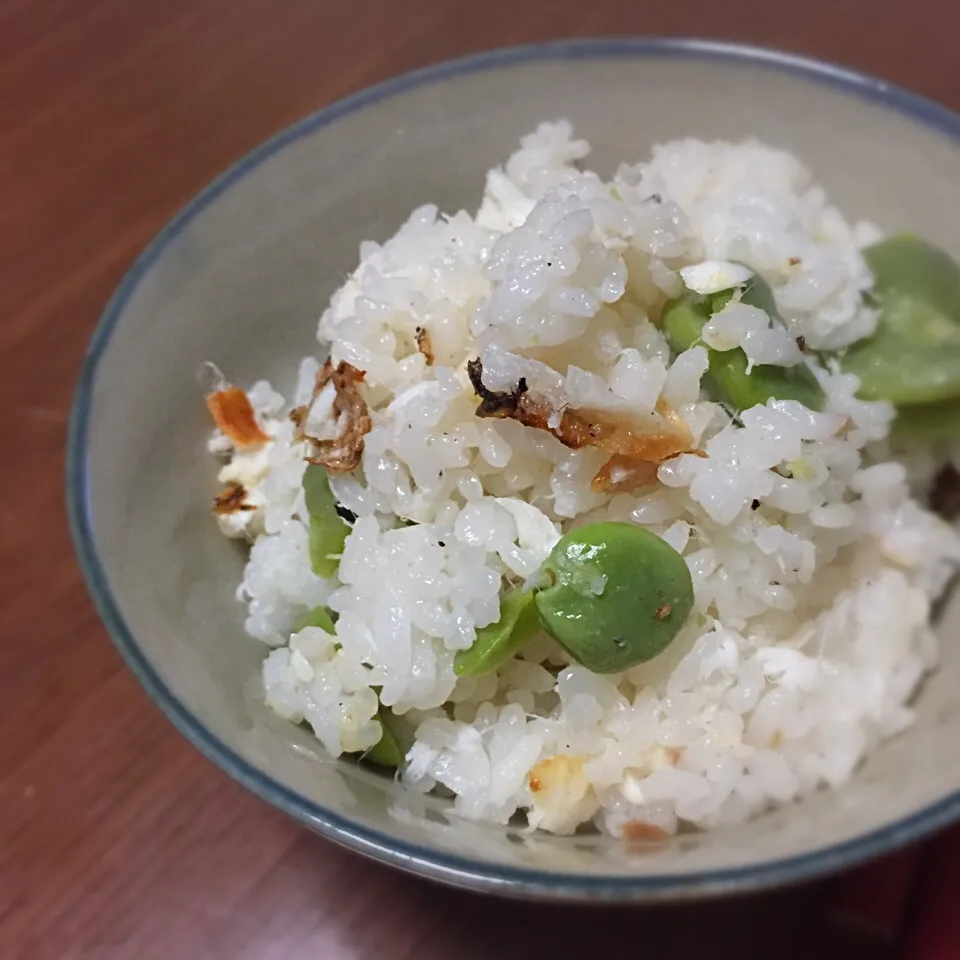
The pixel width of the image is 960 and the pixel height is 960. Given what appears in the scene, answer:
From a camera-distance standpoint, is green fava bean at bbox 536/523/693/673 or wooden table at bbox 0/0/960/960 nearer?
green fava bean at bbox 536/523/693/673

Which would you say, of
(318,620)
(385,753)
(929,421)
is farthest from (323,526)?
(929,421)

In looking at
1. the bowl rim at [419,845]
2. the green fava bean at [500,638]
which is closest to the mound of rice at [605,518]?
the green fava bean at [500,638]

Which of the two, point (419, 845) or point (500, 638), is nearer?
point (419, 845)

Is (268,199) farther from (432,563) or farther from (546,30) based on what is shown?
(546,30)

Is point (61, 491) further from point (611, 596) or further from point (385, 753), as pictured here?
point (611, 596)

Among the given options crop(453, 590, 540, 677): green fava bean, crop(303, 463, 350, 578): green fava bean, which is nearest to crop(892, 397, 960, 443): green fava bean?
crop(453, 590, 540, 677): green fava bean

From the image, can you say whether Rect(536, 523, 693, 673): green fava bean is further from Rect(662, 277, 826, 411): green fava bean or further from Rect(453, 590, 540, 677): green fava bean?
Rect(662, 277, 826, 411): green fava bean

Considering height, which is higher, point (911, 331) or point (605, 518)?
point (911, 331)
